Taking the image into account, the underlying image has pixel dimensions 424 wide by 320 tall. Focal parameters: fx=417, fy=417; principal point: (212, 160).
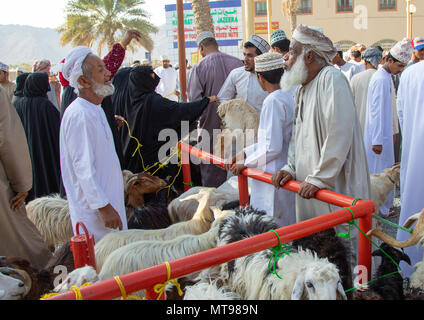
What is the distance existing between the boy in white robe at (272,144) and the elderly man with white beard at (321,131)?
260 millimetres

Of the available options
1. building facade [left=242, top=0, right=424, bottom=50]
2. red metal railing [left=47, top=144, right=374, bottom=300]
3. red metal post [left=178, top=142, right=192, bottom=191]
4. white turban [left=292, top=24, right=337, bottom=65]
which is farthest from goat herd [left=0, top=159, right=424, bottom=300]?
building facade [left=242, top=0, right=424, bottom=50]

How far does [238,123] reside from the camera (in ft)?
15.2

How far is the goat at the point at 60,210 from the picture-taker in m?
4.28

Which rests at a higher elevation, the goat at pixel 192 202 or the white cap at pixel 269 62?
the white cap at pixel 269 62

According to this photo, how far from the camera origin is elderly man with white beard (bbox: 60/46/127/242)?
120 inches

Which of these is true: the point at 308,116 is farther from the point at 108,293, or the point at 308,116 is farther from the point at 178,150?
the point at 178,150

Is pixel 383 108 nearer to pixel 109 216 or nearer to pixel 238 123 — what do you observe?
pixel 238 123

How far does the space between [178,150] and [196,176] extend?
450 mm

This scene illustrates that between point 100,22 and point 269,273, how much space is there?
29.9m

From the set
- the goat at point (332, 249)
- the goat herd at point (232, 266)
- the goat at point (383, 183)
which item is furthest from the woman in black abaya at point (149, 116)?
the goat at point (332, 249)

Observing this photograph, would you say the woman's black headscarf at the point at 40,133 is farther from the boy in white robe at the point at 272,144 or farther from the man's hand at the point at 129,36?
the boy in white robe at the point at 272,144

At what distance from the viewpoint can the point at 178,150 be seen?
5.29 metres

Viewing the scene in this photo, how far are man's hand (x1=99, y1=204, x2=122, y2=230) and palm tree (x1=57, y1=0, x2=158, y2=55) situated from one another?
26.4 meters
